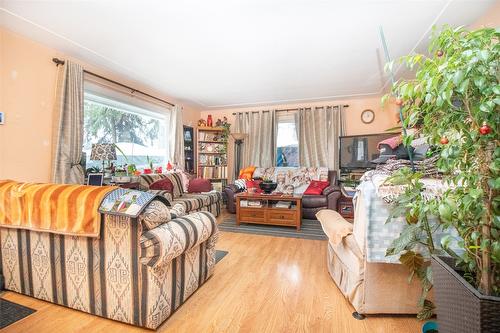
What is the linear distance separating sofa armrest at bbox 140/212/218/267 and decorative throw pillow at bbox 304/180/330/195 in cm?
280

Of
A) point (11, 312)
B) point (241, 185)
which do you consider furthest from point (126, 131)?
point (11, 312)

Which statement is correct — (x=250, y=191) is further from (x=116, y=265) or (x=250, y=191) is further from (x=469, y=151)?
(x=469, y=151)

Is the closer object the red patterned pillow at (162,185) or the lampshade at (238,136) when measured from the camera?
the red patterned pillow at (162,185)

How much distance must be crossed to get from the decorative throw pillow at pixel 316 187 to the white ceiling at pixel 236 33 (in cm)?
188

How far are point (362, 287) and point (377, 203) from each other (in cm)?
58

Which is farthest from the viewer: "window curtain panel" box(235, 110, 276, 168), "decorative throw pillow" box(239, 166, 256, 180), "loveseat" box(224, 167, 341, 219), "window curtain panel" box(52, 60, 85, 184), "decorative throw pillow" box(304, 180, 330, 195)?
"window curtain panel" box(235, 110, 276, 168)

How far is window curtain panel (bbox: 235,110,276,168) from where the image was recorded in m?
5.14

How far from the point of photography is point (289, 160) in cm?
523

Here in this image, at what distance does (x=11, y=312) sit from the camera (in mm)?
1487

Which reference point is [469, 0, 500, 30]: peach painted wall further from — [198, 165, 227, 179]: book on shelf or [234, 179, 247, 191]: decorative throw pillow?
[198, 165, 227, 179]: book on shelf

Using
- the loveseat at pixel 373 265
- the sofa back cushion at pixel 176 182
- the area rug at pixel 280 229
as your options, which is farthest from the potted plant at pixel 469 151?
the sofa back cushion at pixel 176 182

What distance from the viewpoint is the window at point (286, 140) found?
517 cm

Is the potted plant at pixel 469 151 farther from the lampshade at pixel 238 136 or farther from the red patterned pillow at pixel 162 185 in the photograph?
the lampshade at pixel 238 136

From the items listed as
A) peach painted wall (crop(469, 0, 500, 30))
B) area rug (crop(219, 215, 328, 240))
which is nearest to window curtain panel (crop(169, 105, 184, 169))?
area rug (crop(219, 215, 328, 240))
